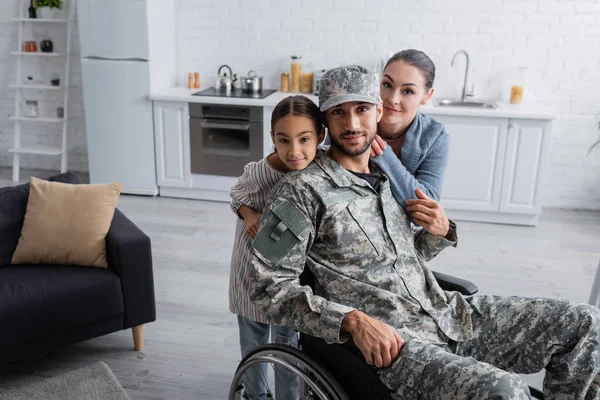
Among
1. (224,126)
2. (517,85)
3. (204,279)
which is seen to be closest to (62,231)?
(204,279)

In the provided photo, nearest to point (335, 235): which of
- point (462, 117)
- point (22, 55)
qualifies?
point (462, 117)

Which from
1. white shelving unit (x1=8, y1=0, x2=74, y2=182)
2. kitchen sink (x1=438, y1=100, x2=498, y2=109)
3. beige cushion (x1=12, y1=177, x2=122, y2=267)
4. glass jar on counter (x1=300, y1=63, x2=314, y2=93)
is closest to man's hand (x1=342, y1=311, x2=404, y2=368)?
beige cushion (x1=12, y1=177, x2=122, y2=267)

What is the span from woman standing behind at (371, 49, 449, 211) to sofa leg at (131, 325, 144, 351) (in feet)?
4.97

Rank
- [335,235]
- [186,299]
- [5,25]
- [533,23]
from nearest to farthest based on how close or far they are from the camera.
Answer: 1. [335,235]
2. [186,299]
3. [533,23]
4. [5,25]

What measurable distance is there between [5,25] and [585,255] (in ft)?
17.2

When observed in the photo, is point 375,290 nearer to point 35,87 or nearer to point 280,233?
point 280,233

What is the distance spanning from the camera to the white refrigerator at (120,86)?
4609mm

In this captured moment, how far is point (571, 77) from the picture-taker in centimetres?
468

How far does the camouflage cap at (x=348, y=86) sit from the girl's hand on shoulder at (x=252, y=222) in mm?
411

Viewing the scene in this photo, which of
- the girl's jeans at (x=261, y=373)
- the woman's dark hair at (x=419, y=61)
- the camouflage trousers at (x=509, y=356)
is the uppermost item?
the woman's dark hair at (x=419, y=61)

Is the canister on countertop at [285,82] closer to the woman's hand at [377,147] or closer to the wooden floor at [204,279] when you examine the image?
the wooden floor at [204,279]

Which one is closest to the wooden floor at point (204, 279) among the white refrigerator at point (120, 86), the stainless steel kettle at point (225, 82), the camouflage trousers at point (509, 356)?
the white refrigerator at point (120, 86)

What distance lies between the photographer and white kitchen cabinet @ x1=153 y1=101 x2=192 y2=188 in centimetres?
476

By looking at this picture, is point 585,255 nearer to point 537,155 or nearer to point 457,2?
point 537,155
